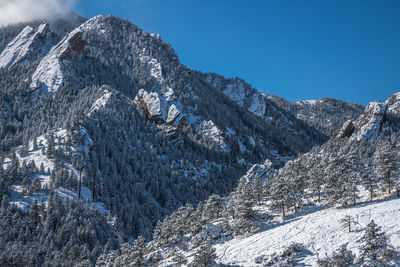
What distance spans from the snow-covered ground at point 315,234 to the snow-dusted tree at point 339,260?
10.9 feet

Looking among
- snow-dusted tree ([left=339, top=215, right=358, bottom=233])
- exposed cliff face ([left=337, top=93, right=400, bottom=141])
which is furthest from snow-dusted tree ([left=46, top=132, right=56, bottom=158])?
exposed cliff face ([left=337, top=93, right=400, bottom=141])

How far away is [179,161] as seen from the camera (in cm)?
16562

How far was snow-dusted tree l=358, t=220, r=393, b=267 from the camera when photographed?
40.6 meters

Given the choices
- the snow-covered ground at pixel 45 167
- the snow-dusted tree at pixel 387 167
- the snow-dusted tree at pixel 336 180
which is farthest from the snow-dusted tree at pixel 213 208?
the snow-covered ground at pixel 45 167

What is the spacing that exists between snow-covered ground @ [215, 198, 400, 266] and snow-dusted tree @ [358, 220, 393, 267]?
302cm

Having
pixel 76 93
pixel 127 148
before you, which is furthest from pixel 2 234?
pixel 76 93

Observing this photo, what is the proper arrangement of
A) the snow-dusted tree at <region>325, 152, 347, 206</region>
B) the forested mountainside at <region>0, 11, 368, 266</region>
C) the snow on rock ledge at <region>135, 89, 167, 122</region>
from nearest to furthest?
1. the snow-dusted tree at <region>325, 152, 347, 206</region>
2. the forested mountainside at <region>0, 11, 368, 266</region>
3. the snow on rock ledge at <region>135, 89, 167, 122</region>

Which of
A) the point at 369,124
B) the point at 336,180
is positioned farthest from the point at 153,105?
the point at 336,180

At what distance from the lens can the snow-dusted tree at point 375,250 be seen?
40.6 meters

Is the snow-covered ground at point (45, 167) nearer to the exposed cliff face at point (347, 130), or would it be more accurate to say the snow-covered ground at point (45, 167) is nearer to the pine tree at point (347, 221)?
the pine tree at point (347, 221)

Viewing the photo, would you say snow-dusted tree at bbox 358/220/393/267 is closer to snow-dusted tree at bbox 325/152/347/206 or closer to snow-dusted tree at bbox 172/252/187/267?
snow-dusted tree at bbox 325/152/347/206

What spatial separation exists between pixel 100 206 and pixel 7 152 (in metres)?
50.5

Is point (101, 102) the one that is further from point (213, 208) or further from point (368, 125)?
point (368, 125)

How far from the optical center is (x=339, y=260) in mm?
A: 41625
